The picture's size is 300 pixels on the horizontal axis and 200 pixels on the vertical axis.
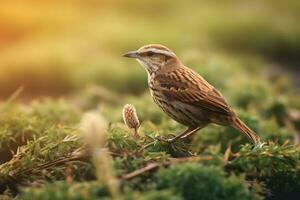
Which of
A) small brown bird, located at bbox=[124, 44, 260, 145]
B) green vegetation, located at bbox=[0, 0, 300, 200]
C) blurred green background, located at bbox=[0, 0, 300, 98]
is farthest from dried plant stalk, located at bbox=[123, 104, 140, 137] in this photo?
blurred green background, located at bbox=[0, 0, 300, 98]

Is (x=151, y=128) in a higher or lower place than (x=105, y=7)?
lower

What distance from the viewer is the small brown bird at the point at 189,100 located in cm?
563

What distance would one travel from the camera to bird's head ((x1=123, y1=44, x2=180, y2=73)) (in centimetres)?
644

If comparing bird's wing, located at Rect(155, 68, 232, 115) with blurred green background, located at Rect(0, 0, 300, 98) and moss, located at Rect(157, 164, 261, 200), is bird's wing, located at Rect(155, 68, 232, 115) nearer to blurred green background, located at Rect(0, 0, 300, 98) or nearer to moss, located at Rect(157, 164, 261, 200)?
moss, located at Rect(157, 164, 261, 200)

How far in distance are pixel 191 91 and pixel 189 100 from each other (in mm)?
100

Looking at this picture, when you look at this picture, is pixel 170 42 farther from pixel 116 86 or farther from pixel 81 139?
pixel 81 139

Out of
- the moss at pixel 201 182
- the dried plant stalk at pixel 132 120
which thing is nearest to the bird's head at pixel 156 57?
the dried plant stalk at pixel 132 120

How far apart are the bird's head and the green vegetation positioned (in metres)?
0.46

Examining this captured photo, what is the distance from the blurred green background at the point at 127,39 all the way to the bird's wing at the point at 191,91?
2.73m

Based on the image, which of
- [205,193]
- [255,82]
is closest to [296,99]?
[255,82]

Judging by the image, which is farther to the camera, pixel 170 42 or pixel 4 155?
pixel 170 42

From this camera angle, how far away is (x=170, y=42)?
1274cm

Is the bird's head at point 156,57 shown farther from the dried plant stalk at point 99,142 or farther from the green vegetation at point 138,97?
the dried plant stalk at point 99,142

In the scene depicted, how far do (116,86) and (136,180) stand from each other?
6.84 metres
